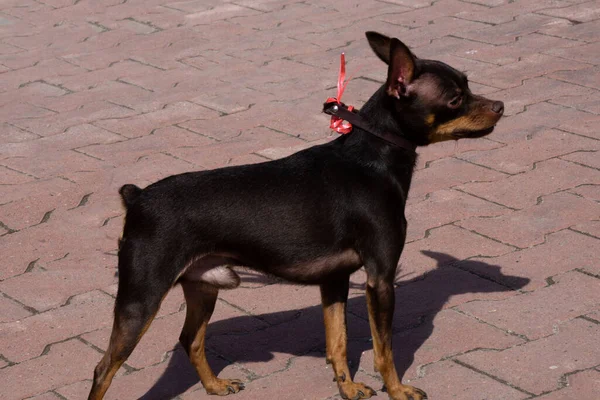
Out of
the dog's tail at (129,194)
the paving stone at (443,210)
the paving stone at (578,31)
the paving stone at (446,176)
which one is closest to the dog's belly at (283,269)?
the dog's tail at (129,194)

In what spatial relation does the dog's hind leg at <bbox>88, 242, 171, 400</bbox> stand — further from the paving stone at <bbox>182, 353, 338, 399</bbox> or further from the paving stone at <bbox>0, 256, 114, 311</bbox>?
the paving stone at <bbox>0, 256, 114, 311</bbox>

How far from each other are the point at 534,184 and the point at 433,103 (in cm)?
242

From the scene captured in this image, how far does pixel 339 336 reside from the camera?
15.5 ft

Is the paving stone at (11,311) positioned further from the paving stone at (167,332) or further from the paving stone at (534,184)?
the paving stone at (534,184)

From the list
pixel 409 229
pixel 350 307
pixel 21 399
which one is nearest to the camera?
pixel 21 399

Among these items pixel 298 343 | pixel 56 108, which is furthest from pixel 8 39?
pixel 298 343

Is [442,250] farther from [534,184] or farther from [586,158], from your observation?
[586,158]

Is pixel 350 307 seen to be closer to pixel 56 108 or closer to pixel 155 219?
pixel 155 219

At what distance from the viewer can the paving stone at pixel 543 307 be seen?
16.9ft

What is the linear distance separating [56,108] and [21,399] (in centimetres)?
406

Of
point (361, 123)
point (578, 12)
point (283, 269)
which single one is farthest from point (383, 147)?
point (578, 12)

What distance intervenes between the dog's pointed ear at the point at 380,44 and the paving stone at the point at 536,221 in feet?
5.46

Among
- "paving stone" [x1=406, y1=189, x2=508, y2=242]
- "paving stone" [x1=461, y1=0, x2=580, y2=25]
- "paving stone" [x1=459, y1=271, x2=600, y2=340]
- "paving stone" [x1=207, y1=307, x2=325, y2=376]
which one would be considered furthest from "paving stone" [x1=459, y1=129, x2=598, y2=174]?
"paving stone" [x1=461, y1=0, x2=580, y2=25]

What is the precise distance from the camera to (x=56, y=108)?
→ 841 cm
